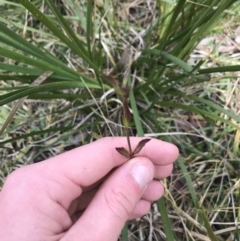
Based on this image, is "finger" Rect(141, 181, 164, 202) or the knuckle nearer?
the knuckle

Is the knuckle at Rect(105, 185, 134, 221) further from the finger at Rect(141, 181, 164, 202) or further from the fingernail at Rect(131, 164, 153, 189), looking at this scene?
the finger at Rect(141, 181, 164, 202)

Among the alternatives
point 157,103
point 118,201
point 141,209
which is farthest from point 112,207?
point 157,103

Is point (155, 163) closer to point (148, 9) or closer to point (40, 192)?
point (40, 192)

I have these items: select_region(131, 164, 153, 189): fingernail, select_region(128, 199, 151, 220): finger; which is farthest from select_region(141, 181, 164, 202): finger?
select_region(131, 164, 153, 189): fingernail

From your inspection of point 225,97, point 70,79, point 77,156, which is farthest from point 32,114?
point 225,97

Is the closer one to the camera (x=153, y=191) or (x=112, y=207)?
(x=112, y=207)

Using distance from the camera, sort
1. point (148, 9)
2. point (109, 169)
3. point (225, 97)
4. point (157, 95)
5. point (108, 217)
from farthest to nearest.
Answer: point (148, 9), point (225, 97), point (157, 95), point (109, 169), point (108, 217)

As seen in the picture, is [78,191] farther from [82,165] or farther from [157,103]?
[157,103]
